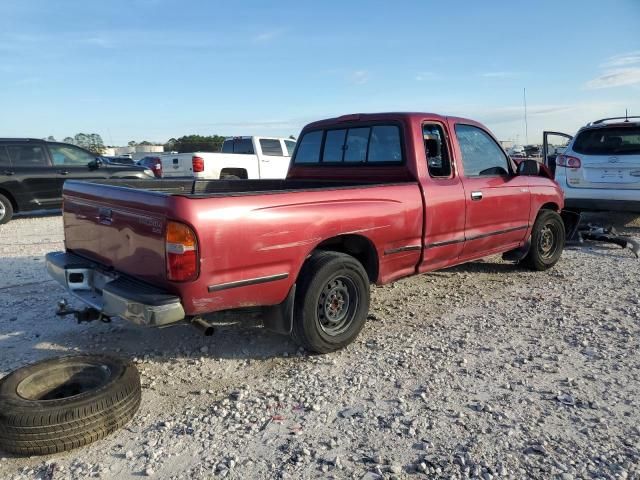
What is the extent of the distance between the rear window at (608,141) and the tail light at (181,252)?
7714 mm

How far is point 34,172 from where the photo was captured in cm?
1065

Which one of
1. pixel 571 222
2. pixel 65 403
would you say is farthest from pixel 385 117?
pixel 571 222

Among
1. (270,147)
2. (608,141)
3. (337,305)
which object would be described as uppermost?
(270,147)

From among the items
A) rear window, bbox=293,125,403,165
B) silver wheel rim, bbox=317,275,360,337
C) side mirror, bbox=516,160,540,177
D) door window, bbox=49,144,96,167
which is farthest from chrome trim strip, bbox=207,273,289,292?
door window, bbox=49,144,96,167

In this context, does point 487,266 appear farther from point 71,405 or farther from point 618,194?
point 71,405

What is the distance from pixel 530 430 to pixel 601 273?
416 cm

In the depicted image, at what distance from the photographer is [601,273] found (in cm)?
633

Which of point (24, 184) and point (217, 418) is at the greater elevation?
point (24, 184)

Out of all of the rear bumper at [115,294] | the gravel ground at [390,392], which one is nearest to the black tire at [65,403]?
the gravel ground at [390,392]

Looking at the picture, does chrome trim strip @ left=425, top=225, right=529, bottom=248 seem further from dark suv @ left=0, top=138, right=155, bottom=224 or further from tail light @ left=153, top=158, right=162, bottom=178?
tail light @ left=153, top=158, right=162, bottom=178

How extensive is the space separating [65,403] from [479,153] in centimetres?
451

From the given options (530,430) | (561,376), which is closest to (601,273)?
(561,376)

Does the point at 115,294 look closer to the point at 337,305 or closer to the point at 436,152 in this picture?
the point at 337,305

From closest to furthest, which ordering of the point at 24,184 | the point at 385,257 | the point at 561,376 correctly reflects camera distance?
the point at 561,376 → the point at 385,257 → the point at 24,184
